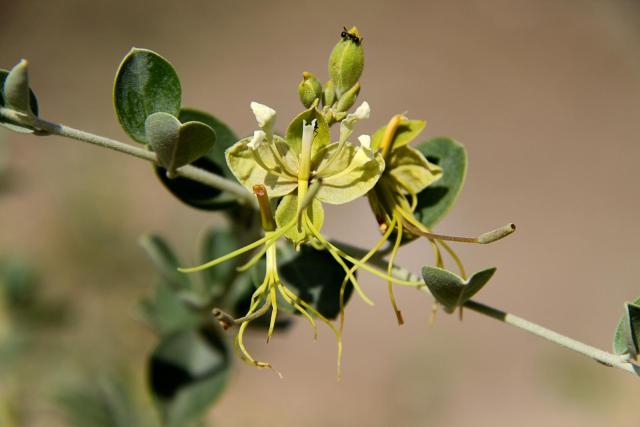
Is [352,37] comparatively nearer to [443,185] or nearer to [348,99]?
[348,99]

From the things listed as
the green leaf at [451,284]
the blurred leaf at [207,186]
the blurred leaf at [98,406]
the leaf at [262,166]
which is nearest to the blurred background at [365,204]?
the blurred leaf at [98,406]

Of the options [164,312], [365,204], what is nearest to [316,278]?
[164,312]

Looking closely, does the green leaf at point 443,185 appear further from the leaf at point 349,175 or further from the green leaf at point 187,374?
the green leaf at point 187,374

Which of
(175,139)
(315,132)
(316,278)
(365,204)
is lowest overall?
(365,204)

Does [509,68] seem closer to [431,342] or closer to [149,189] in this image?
[431,342]

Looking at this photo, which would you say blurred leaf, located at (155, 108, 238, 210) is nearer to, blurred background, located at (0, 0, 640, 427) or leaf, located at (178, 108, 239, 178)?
leaf, located at (178, 108, 239, 178)

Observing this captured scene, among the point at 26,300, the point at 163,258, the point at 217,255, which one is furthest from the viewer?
the point at 26,300

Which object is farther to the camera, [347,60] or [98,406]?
[98,406]
